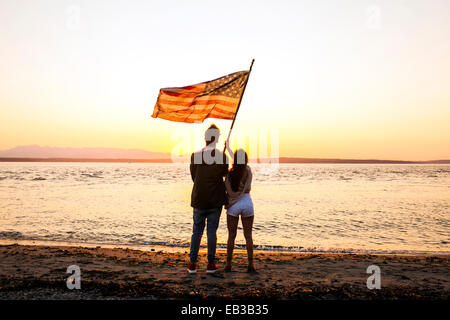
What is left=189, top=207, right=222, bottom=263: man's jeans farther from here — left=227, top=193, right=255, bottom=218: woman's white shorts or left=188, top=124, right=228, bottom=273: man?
A: left=227, top=193, right=255, bottom=218: woman's white shorts

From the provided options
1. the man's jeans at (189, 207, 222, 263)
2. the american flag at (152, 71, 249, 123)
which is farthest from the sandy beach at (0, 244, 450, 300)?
the american flag at (152, 71, 249, 123)

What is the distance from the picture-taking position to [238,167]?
5.95 metres

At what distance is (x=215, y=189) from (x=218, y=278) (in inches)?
66.0

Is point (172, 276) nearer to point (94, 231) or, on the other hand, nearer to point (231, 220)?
point (231, 220)

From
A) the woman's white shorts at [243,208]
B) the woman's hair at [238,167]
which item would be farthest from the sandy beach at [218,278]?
the woman's hair at [238,167]

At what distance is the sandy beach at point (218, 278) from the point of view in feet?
16.3

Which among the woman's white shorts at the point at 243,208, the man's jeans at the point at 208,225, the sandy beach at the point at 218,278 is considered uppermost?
the woman's white shorts at the point at 243,208

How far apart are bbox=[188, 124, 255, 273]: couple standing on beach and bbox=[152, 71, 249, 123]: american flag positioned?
1.09m

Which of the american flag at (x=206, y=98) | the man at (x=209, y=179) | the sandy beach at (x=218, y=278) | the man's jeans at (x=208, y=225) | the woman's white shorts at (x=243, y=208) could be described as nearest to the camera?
the sandy beach at (x=218, y=278)

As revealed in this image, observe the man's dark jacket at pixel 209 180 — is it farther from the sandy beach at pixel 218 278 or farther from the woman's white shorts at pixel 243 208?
the sandy beach at pixel 218 278
